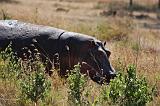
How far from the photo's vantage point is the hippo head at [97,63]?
734 centimetres

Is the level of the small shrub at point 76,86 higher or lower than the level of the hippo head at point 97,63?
higher

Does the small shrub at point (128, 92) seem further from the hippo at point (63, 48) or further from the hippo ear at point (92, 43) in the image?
the hippo ear at point (92, 43)

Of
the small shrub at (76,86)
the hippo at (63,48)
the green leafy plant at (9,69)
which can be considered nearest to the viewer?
the small shrub at (76,86)

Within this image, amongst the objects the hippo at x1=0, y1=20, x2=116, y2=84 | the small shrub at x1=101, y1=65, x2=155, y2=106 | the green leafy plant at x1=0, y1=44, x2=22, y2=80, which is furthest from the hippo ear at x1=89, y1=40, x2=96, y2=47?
the small shrub at x1=101, y1=65, x2=155, y2=106

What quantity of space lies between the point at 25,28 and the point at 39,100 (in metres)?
2.36

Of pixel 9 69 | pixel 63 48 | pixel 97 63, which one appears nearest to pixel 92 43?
pixel 97 63

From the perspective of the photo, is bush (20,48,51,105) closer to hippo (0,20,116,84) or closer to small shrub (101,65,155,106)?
small shrub (101,65,155,106)

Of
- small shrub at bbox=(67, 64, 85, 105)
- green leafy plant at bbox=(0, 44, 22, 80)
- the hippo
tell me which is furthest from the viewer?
the hippo

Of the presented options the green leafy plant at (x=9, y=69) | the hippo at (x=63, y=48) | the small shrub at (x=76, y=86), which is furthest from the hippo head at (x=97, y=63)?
the small shrub at (x=76, y=86)

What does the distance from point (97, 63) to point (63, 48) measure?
25.6 inches

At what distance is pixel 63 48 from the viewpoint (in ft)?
25.4

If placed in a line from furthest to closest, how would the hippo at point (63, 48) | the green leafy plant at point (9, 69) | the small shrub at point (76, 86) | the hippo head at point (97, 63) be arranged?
the hippo at point (63, 48), the hippo head at point (97, 63), the green leafy plant at point (9, 69), the small shrub at point (76, 86)

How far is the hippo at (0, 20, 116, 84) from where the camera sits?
746cm

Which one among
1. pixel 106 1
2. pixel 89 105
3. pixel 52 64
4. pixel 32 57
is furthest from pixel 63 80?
pixel 106 1
